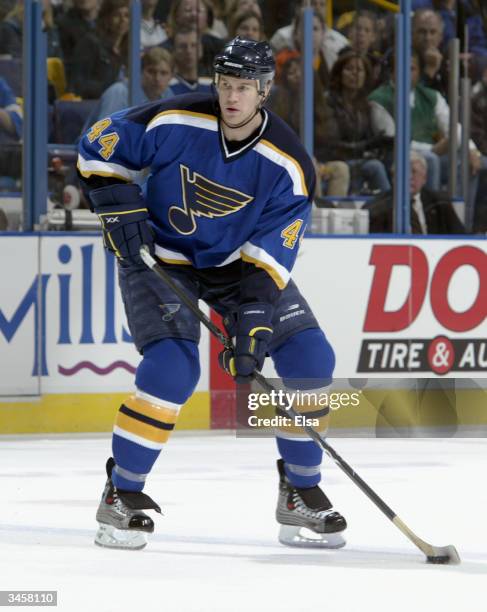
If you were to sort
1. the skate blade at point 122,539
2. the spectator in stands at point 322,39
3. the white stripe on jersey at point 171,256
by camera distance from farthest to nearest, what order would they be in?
the spectator in stands at point 322,39 < the white stripe on jersey at point 171,256 < the skate blade at point 122,539

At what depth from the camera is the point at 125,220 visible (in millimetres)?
3361

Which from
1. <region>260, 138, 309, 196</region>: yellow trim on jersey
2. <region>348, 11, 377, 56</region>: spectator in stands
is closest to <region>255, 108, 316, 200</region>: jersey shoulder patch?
<region>260, 138, 309, 196</region>: yellow trim on jersey

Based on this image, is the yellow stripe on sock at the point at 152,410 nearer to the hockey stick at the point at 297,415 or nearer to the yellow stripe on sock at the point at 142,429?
the yellow stripe on sock at the point at 142,429

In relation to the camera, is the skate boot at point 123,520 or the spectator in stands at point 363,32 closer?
the skate boot at point 123,520

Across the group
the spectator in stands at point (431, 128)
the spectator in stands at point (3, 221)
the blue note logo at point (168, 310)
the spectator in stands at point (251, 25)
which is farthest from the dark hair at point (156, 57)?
the blue note logo at point (168, 310)

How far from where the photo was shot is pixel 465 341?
19.9ft

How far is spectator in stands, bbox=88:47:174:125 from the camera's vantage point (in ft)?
19.0

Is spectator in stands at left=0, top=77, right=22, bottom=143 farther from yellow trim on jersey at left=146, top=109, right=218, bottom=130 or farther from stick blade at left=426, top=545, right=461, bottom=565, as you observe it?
stick blade at left=426, top=545, right=461, bottom=565

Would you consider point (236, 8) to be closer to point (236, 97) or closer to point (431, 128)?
point (431, 128)

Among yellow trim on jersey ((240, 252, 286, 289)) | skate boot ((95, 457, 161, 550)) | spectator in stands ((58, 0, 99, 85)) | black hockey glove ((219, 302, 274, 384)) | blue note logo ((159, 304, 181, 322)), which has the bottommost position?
skate boot ((95, 457, 161, 550))

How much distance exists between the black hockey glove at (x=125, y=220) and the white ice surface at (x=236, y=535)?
67cm

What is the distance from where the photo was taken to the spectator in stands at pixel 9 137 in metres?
5.64

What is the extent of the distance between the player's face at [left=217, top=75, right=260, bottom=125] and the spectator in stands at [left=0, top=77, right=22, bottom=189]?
97.0 inches

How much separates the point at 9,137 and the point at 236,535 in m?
2.63
